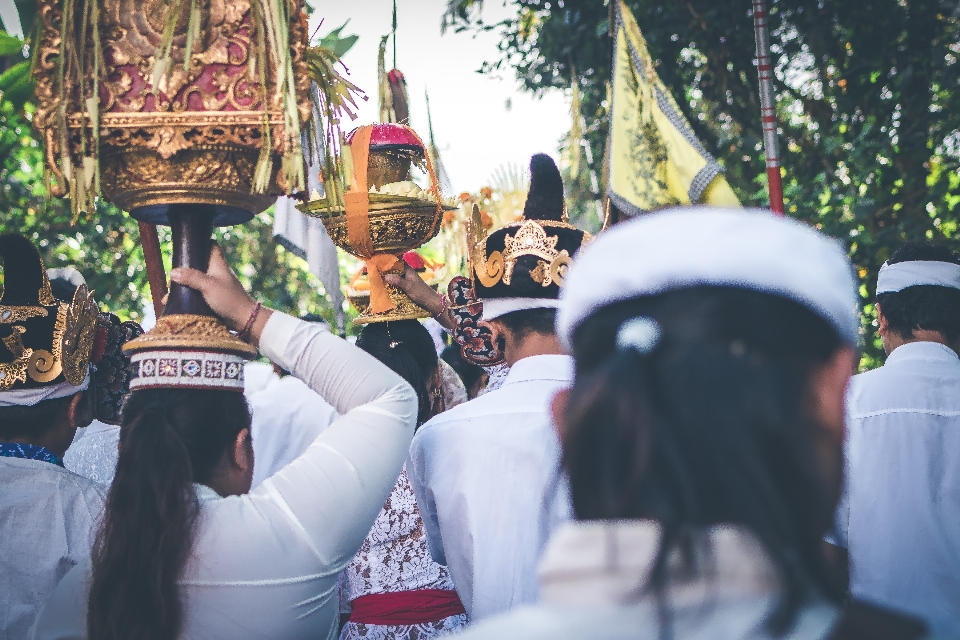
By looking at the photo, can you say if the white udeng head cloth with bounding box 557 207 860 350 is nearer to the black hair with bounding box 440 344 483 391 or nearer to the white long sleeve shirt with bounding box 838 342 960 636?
the white long sleeve shirt with bounding box 838 342 960 636

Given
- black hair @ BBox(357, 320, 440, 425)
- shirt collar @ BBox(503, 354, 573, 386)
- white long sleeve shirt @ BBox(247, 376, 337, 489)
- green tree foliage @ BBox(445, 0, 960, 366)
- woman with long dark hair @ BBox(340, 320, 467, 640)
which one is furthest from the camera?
green tree foliage @ BBox(445, 0, 960, 366)

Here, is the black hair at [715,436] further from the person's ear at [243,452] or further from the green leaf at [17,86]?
the green leaf at [17,86]

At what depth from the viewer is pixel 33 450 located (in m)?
2.32

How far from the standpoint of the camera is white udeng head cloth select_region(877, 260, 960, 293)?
328cm

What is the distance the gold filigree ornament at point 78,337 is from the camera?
237cm

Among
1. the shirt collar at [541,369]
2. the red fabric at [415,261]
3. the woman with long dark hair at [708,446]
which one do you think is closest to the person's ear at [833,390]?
the woman with long dark hair at [708,446]

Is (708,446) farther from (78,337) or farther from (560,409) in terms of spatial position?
(78,337)

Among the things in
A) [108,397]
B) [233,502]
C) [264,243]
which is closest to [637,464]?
[233,502]

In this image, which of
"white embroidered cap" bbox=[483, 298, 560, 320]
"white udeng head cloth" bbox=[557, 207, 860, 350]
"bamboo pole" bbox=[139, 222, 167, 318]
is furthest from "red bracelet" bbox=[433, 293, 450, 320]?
"white udeng head cloth" bbox=[557, 207, 860, 350]

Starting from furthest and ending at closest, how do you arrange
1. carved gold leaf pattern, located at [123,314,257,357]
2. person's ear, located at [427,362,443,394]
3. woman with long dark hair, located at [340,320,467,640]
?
person's ear, located at [427,362,443,394], woman with long dark hair, located at [340,320,467,640], carved gold leaf pattern, located at [123,314,257,357]

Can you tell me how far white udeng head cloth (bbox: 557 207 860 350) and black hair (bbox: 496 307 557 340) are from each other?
1.76 m

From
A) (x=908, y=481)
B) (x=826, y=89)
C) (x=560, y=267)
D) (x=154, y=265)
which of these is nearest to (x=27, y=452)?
(x=154, y=265)

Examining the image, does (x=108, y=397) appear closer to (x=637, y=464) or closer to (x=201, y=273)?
(x=201, y=273)

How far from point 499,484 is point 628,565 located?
1650 mm
